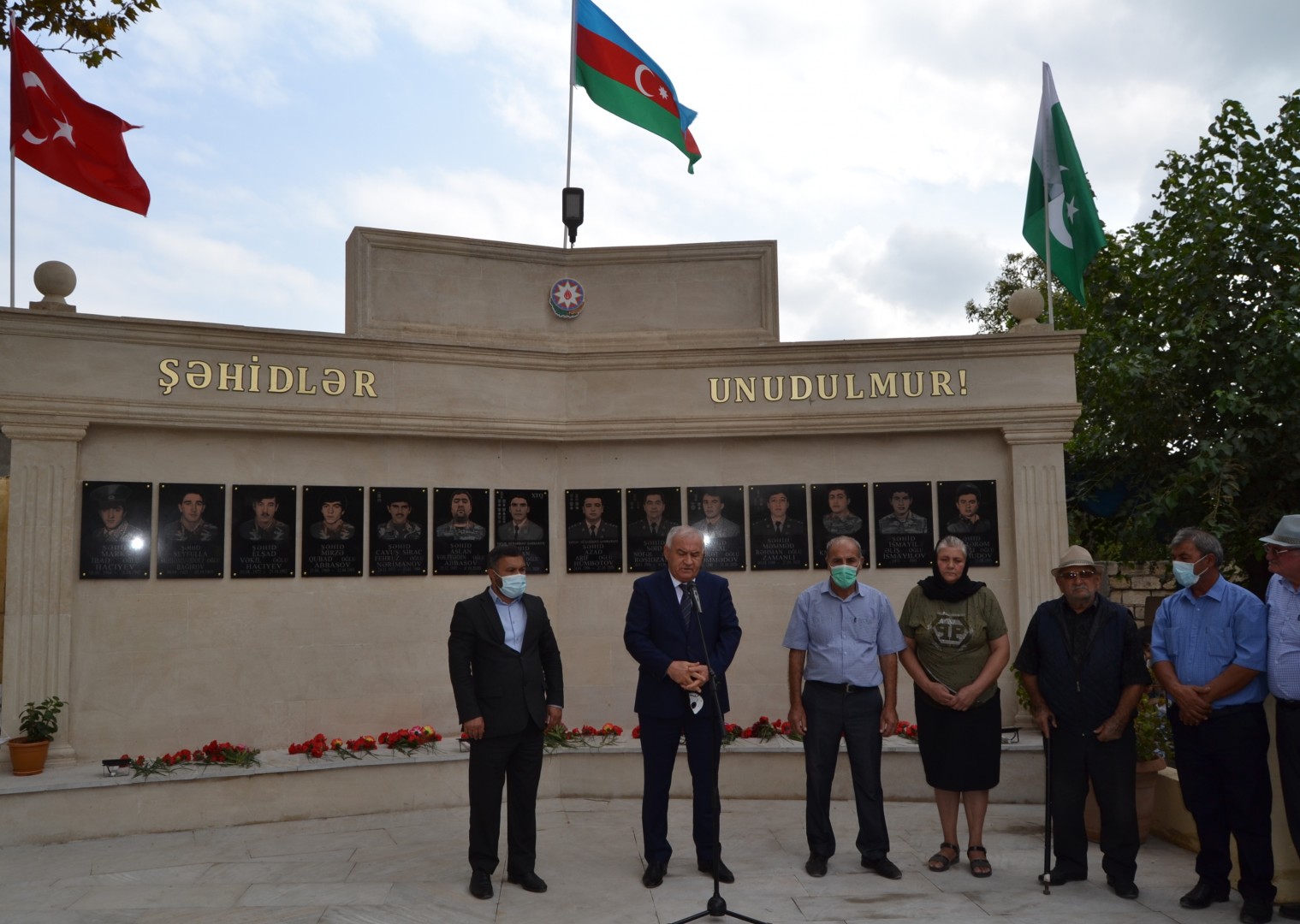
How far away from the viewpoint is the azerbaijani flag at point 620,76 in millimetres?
10531

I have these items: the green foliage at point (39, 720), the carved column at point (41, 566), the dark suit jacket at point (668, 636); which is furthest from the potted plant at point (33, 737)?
the dark suit jacket at point (668, 636)

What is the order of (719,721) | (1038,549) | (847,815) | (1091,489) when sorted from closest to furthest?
(719,721) < (847,815) < (1038,549) < (1091,489)

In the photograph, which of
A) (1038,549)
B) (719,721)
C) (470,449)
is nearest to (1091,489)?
(1038,549)

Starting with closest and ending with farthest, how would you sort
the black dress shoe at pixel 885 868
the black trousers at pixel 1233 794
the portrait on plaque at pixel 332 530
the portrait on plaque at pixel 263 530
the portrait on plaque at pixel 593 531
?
the black trousers at pixel 1233 794 → the black dress shoe at pixel 885 868 → the portrait on plaque at pixel 263 530 → the portrait on plaque at pixel 332 530 → the portrait on plaque at pixel 593 531

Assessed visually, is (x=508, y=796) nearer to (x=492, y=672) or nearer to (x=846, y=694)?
(x=492, y=672)

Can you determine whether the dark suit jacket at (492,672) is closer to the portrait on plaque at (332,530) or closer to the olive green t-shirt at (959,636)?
the olive green t-shirt at (959,636)

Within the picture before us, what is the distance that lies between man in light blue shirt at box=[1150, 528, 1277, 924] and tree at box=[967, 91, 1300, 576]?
5.31m

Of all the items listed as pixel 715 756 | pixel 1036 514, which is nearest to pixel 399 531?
pixel 715 756

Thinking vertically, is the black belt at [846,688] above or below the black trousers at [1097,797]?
above

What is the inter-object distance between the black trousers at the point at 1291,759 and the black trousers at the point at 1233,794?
12cm

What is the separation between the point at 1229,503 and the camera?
1088 centimetres

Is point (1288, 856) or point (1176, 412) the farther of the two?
point (1176, 412)

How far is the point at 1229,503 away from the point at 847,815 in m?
5.63

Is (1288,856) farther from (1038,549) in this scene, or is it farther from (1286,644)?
(1038,549)
